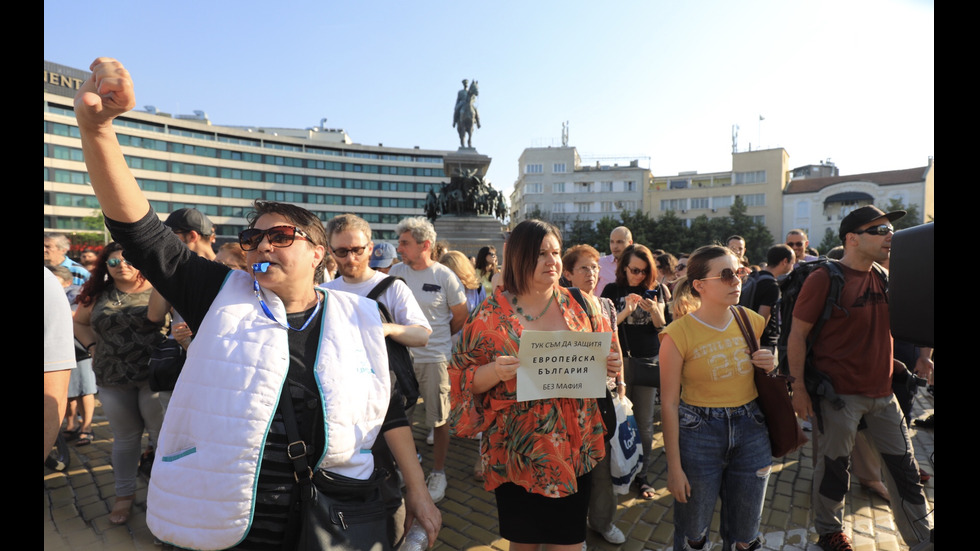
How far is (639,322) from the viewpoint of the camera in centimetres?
430

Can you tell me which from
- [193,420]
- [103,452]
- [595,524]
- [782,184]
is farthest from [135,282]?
[782,184]

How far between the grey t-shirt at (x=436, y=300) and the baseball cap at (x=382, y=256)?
A: 0.22 meters

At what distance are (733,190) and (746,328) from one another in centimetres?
7297

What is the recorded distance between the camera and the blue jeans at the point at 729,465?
2.54 m

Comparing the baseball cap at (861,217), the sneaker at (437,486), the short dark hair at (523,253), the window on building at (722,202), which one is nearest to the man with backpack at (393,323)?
the short dark hair at (523,253)

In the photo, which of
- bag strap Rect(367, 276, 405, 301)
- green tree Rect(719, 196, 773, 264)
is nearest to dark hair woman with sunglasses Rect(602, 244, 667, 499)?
bag strap Rect(367, 276, 405, 301)

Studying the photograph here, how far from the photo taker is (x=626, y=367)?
4.29m

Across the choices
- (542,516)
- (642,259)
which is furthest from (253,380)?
(642,259)

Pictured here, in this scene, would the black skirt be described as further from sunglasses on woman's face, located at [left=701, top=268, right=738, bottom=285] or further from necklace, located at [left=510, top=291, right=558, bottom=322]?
sunglasses on woman's face, located at [left=701, top=268, right=738, bottom=285]

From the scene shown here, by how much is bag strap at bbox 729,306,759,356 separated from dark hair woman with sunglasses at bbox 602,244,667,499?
4.44 feet

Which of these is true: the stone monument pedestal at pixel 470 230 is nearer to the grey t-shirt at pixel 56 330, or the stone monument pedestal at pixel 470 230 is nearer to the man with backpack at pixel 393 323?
the man with backpack at pixel 393 323

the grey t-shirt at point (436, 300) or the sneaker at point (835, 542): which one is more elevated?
the grey t-shirt at point (436, 300)
